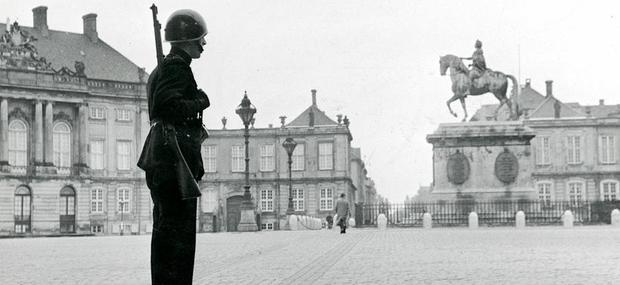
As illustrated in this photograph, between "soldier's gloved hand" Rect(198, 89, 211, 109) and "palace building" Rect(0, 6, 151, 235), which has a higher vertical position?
"palace building" Rect(0, 6, 151, 235)

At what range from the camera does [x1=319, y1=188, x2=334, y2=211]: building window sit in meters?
75.8

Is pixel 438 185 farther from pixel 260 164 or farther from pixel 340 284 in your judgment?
pixel 260 164

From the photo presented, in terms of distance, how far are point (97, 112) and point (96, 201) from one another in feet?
20.9

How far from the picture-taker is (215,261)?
1418cm

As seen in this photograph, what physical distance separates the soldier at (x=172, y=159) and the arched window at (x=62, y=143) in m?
63.3

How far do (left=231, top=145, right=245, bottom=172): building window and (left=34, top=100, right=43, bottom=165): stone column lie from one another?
16.5 metres

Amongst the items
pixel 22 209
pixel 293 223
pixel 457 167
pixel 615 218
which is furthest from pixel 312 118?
pixel 457 167

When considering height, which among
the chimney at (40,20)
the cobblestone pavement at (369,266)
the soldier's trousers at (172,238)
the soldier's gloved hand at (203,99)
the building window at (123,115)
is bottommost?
the cobblestone pavement at (369,266)

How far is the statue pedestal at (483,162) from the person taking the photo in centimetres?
Answer: 3269

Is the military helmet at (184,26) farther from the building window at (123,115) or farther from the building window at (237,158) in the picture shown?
the building window at (237,158)

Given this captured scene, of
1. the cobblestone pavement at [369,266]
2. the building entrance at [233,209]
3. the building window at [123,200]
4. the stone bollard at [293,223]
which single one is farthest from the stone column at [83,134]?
the cobblestone pavement at [369,266]

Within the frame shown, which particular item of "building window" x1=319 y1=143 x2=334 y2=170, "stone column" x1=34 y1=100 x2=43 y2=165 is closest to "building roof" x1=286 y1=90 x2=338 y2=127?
"building window" x1=319 y1=143 x2=334 y2=170

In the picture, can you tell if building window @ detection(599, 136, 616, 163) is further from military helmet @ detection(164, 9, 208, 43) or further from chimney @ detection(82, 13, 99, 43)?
military helmet @ detection(164, 9, 208, 43)

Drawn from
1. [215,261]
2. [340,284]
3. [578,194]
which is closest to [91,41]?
[578,194]
